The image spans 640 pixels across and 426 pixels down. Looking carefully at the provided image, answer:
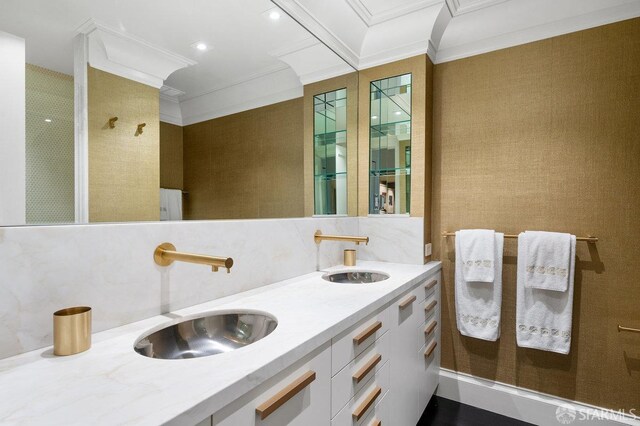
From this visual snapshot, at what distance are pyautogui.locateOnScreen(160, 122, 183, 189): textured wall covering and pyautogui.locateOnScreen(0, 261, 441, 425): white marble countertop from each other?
0.43 metres

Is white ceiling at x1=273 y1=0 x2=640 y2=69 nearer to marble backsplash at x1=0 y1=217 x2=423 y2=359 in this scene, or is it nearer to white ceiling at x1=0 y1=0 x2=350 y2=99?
white ceiling at x1=0 y1=0 x2=350 y2=99

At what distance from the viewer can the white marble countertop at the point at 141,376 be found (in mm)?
494

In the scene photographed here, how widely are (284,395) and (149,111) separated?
91cm

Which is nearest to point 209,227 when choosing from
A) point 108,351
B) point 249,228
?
point 249,228

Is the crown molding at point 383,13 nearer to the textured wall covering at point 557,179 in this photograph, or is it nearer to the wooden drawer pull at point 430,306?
the textured wall covering at point 557,179

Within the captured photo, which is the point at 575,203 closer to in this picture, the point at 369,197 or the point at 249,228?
the point at 369,197

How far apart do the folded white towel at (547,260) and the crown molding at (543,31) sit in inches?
42.7

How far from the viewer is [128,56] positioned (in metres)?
0.94

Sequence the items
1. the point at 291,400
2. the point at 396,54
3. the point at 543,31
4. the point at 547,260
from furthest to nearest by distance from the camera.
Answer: the point at 396,54 < the point at 543,31 < the point at 547,260 < the point at 291,400

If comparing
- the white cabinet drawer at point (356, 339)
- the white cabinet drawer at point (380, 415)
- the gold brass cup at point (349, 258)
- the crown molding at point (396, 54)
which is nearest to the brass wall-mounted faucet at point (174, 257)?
the white cabinet drawer at point (356, 339)

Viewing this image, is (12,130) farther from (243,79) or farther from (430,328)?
(430,328)

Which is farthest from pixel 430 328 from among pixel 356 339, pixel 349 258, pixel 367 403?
pixel 356 339

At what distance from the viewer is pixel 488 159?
1.87 metres

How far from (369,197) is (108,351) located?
1.66 meters
